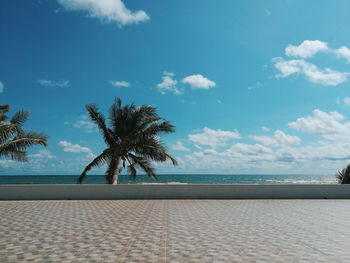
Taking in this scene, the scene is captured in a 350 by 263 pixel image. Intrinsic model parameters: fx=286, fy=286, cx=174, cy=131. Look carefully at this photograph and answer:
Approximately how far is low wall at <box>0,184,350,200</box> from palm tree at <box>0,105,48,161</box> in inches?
55.8

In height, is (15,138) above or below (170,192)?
above

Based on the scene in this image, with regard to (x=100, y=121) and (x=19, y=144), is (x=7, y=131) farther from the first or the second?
(x=100, y=121)

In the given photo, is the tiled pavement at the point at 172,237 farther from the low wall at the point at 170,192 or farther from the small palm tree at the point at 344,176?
the small palm tree at the point at 344,176

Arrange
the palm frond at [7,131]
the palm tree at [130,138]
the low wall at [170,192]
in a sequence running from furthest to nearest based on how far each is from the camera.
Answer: the palm tree at [130,138], the low wall at [170,192], the palm frond at [7,131]

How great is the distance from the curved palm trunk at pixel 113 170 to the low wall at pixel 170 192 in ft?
4.03

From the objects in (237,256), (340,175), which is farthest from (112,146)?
(340,175)

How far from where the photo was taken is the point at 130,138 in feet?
43.1

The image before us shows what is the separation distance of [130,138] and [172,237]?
8.36m

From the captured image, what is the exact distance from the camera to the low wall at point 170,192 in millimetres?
11938

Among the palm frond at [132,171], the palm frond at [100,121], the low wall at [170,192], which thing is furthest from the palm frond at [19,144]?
the palm frond at [132,171]

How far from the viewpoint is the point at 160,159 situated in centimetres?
1332

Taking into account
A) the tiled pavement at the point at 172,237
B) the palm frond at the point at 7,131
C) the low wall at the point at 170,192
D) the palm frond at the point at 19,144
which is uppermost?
the palm frond at the point at 7,131

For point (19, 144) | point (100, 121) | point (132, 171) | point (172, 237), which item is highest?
point (100, 121)

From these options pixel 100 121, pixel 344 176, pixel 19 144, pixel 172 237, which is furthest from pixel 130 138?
pixel 344 176
